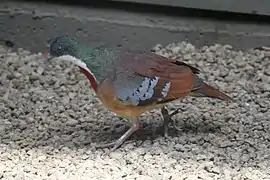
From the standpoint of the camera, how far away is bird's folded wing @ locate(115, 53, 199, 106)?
3189 millimetres

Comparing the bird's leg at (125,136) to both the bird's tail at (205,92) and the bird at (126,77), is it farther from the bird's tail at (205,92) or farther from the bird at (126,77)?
the bird's tail at (205,92)

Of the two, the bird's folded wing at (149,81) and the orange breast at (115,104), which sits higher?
the bird's folded wing at (149,81)

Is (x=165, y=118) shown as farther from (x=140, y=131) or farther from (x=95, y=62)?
(x=95, y=62)

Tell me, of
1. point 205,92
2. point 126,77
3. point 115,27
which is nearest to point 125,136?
point 126,77

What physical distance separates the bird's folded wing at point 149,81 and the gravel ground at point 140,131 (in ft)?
0.77

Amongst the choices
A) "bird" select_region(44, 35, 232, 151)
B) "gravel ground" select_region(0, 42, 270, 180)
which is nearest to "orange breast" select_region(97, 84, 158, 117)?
"bird" select_region(44, 35, 232, 151)

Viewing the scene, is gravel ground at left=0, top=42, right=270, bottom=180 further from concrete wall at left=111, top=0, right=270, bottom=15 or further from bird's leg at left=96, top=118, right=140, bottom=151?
concrete wall at left=111, top=0, right=270, bottom=15

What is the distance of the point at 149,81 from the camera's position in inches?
127

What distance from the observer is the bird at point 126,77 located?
125 inches

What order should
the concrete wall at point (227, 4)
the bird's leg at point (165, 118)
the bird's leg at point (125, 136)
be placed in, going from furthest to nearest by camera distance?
the concrete wall at point (227, 4), the bird's leg at point (165, 118), the bird's leg at point (125, 136)

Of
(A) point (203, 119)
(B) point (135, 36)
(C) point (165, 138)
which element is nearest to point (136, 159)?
(C) point (165, 138)

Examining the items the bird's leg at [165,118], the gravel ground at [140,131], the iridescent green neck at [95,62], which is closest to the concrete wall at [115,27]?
the gravel ground at [140,131]

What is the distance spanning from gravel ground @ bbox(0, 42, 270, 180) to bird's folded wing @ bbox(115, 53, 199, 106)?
236mm

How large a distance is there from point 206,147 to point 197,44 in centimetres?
110
